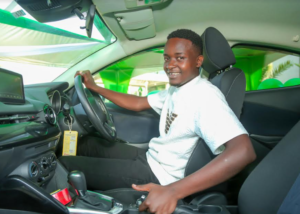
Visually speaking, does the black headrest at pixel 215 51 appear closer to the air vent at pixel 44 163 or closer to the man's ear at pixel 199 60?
the man's ear at pixel 199 60

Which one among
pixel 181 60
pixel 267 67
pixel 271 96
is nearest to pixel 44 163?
pixel 181 60

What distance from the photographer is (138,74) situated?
2525mm

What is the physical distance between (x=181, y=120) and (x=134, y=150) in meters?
0.61

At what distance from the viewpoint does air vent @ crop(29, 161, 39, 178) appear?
35.4 inches

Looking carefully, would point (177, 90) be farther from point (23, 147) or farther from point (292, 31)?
point (292, 31)

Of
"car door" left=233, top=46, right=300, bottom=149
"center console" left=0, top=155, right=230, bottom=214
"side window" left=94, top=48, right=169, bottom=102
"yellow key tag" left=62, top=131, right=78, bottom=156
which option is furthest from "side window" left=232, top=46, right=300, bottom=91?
"center console" left=0, top=155, right=230, bottom=214

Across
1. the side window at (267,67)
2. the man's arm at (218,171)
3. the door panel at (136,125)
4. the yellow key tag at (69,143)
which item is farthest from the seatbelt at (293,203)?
the side window at (267,67)

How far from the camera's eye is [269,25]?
199 cm

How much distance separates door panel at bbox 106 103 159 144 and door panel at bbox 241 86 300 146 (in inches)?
30.1

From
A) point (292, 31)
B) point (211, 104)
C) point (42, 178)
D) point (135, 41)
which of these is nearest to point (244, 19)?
point (292, 31)

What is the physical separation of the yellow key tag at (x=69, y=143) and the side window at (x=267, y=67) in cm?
154

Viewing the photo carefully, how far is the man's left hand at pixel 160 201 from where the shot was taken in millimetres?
804

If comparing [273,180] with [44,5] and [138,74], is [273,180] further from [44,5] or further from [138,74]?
[138,74]

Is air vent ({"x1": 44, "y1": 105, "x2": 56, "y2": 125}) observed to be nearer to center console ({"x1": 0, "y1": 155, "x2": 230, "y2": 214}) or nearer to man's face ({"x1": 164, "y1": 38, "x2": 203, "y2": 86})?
center console ({"x1": 0, "y1": 155, "x2": 230, "y2": 214})
